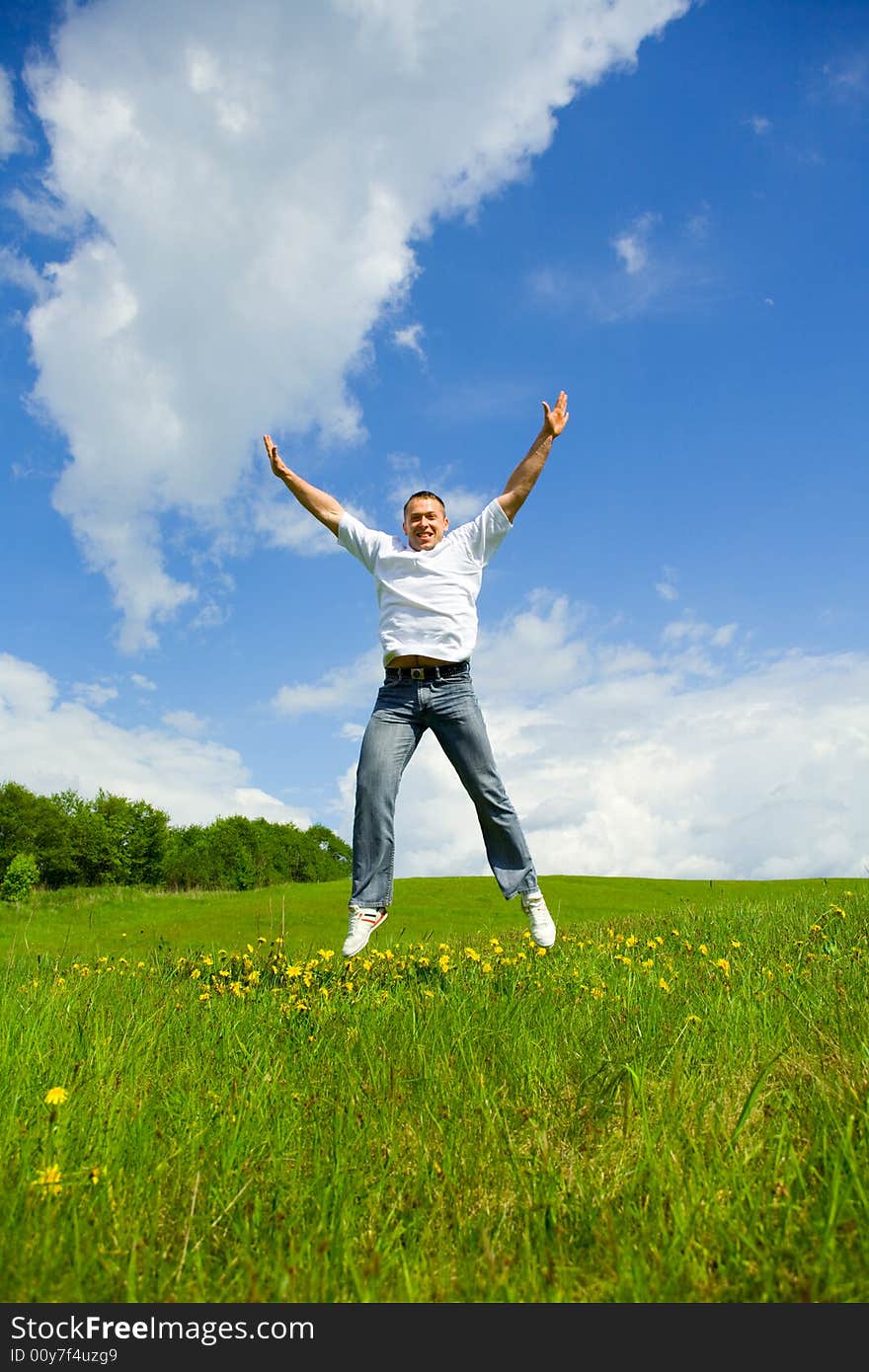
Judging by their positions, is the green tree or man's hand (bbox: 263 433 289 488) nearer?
man's hand (bbox: 263 433 289 488)

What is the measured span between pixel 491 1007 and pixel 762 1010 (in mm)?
1306

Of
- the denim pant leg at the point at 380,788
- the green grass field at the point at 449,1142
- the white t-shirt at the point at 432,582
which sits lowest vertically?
the green grass field at the point at 449,1142

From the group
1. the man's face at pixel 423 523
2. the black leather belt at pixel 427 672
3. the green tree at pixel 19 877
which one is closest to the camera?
the black leather belt at pixel 427 672

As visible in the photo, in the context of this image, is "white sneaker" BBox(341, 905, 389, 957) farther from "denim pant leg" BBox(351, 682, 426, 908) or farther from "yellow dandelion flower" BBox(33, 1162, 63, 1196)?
"yellow dandelion flower" BBox(33, 1162, 63, 1196)

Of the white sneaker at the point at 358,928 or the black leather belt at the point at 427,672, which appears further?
the black leather belt at the point at 427,672

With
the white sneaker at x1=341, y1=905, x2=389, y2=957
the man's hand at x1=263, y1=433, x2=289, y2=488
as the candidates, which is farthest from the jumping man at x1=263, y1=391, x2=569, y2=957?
the man's hand at x1=263, y1=433, x2=289, y2=488

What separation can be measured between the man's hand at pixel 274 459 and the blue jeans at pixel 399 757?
224cm

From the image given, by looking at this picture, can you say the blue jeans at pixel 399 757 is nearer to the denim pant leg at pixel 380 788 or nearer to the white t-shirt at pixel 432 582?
the denim pant leg at pixel 380 788

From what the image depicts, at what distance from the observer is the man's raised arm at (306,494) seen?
23.7ft

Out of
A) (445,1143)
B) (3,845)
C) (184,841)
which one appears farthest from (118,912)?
(184,841)

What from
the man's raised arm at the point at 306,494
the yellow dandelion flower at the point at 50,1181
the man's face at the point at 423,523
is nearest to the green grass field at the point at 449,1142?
the yellow dandelion flower at the point at 50,1181

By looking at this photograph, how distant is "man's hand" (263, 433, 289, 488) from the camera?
7.24 m

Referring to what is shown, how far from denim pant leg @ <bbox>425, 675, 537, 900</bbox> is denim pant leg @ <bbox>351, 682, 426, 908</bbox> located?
8.8 inches

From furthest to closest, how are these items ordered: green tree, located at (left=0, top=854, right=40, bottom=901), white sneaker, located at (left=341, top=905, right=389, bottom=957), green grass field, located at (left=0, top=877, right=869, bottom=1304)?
green tree, located at (left=0, top=854, right=40, bottom=901) → white sneaker, located at (left=341, top=905, right=389, bottom=957) → green grass field, located at (left=0, top=877, right=869, bottom=1304)
